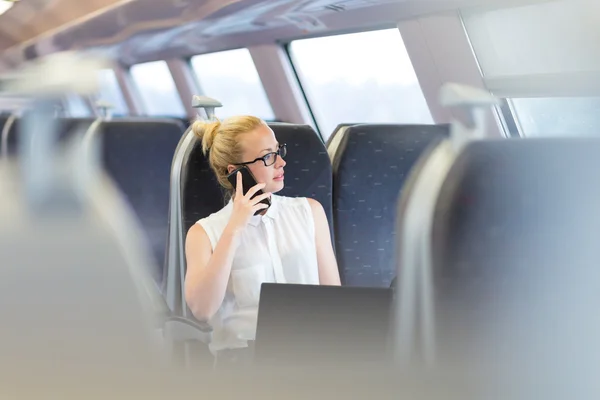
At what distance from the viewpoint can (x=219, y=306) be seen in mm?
1238

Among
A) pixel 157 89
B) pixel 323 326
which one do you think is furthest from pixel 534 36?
pixel 157 89

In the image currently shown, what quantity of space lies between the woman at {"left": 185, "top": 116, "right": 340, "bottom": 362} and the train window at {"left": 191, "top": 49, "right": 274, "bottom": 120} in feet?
6.90

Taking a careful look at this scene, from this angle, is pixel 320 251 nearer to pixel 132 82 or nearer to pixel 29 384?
pixel 29 384

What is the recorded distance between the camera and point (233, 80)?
3.62 m

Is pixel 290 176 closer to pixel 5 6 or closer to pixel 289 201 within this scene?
pixel 289 201

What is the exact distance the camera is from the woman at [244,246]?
3.95 ft

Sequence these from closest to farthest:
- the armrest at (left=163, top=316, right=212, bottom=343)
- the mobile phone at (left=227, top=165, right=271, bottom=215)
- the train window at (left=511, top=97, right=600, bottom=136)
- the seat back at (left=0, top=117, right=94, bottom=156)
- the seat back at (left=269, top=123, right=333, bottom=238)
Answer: the seat back at (left=0, top=117, right=94, bottom=156) < the train window at (left=511, top=97, right=600, bottom=136) < the armrest at (left=163, top=316, right=212, bottom=343) < the mobile phone at (left=227, top=165, right=271, bottom=215) < the seat back at (left=269, top=123, right=333, bottom=238)

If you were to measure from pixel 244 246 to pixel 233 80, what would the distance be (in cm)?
246

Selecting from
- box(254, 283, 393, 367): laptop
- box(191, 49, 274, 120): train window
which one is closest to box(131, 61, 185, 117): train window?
box(191, 49, 274, 120): train window

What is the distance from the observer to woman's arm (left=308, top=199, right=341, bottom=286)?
1318 millimetres

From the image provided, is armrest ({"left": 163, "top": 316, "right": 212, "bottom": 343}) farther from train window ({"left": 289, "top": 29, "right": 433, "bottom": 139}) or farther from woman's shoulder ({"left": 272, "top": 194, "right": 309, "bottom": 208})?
train window ({"left": 289, "top": 29, "right": 433, "bottom": 139})

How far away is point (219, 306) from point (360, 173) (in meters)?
0.56

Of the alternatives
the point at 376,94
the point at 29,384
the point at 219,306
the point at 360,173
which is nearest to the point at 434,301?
the point at 29,384

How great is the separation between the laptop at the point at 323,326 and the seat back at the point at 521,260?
6 centimetres
